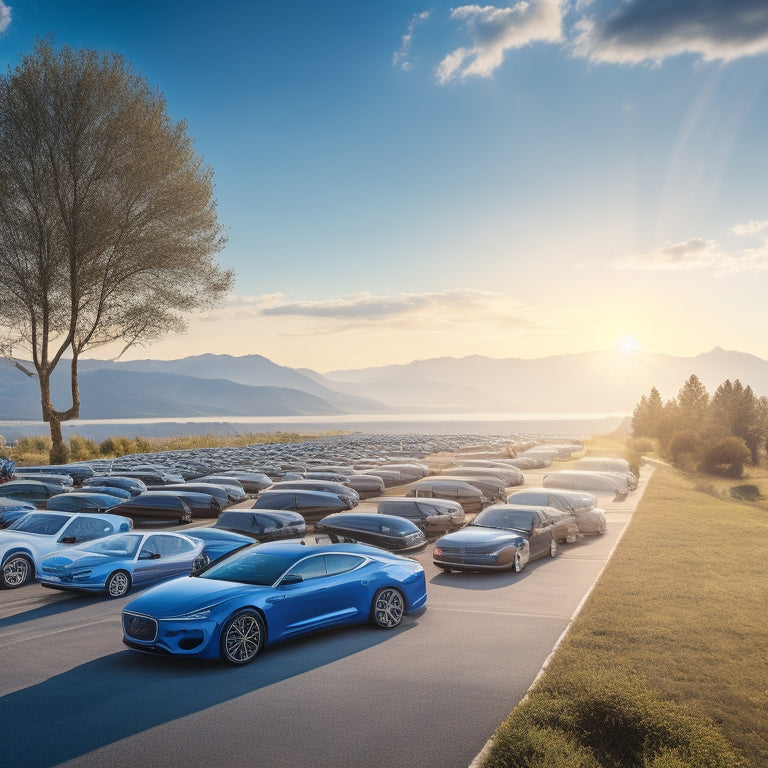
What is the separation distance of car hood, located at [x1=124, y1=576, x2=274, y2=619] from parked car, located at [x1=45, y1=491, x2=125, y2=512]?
13.5m

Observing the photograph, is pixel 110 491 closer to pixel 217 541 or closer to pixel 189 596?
pixel 217 541

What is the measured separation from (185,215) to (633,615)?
27.0 meters

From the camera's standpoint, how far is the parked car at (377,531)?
16938 millimetres

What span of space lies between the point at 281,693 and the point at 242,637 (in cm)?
135

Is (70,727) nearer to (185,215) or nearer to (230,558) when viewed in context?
(230,558)

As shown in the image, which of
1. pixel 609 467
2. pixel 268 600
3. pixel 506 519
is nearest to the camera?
pixel 268 600

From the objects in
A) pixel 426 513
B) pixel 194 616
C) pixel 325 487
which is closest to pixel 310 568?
pixel 194 616

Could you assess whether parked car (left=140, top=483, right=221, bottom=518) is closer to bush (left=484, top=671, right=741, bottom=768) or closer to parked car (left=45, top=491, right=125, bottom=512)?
parked car (left=45, top=491, right=125, bottom=512)

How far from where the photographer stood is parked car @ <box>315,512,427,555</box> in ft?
55.6

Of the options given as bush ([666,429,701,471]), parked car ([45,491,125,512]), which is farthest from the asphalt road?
bush ([666,429,701,471])

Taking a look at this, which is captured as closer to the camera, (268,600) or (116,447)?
(268,600)

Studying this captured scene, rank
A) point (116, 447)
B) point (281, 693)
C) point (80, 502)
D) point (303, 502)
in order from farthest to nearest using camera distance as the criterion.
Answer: point (116, 447)
point (303, 502)
point (80, 502)
point (281, 693)

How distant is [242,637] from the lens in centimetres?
875

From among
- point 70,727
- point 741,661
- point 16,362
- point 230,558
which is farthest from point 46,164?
point 741,661
